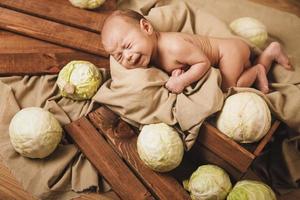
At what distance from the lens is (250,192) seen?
4.68ft

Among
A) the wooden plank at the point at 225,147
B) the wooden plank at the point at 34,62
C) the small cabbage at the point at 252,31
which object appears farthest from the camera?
the small cabbage at the point at 252,31

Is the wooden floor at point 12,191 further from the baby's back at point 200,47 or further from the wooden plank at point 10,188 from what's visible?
the baby's back at point 200,47

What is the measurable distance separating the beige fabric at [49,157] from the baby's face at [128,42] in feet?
0.95

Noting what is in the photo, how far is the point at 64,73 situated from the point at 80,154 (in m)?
0.38

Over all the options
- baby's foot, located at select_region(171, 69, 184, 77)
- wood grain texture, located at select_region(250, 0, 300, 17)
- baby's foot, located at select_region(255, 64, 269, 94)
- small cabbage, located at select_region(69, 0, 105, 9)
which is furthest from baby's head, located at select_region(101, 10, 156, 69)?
wood grain texture, located at select_region(250, 0, 300, 17)

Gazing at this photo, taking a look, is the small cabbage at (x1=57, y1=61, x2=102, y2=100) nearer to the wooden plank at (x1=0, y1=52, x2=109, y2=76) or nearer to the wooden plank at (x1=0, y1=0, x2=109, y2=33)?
the wooden plank at (x1=0, y1=52, x2=109, y2=76)

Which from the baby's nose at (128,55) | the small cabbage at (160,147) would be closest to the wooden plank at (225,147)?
the small cabbage at (160,147)

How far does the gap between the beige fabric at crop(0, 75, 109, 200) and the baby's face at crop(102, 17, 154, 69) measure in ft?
0.95

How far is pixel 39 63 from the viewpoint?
1792mm

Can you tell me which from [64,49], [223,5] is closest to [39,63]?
[64,49]

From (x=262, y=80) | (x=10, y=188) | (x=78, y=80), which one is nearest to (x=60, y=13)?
(x=78, y=80)

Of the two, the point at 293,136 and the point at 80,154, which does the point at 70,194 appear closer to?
the point at 80,154

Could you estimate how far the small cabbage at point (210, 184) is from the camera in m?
1.46

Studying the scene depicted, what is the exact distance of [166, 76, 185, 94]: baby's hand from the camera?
158cm
